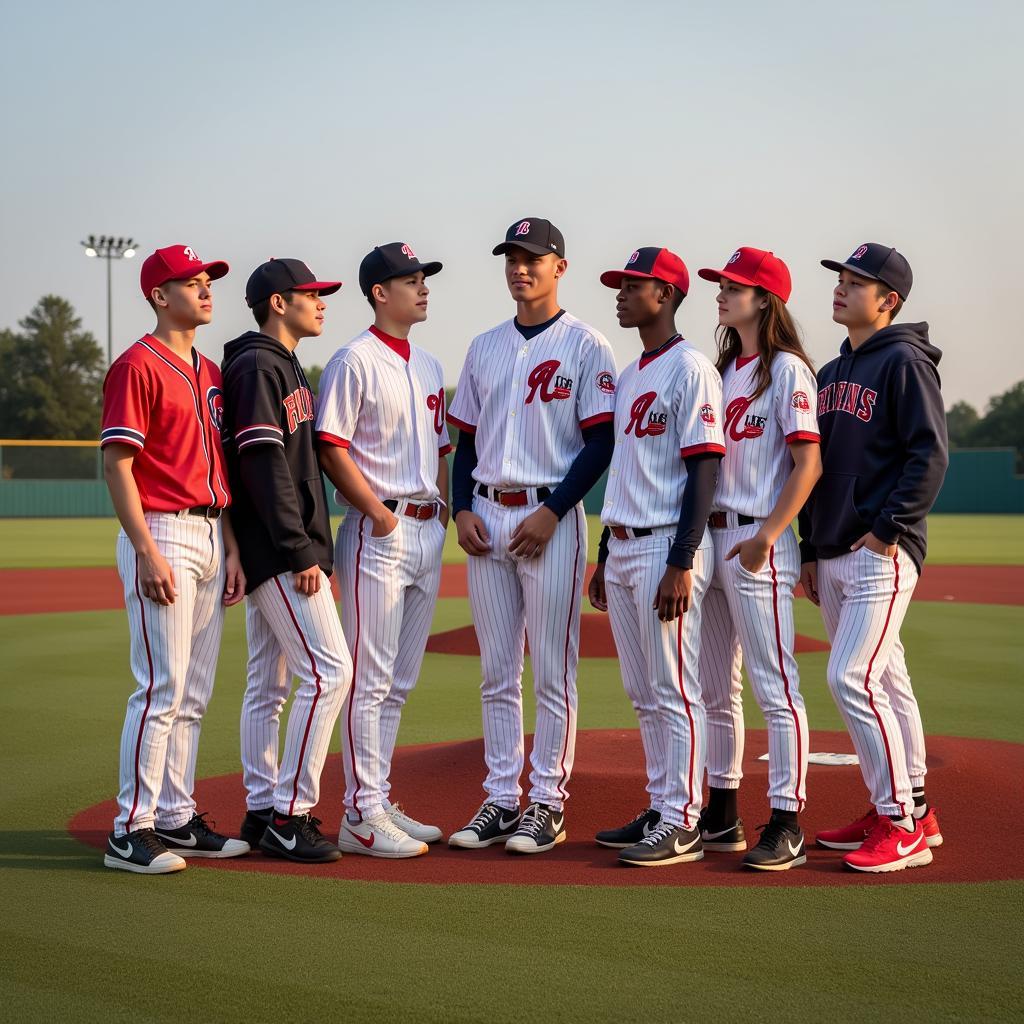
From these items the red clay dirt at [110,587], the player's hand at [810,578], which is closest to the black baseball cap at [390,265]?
the player's hand at [810,578]

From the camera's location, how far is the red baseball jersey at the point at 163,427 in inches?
173

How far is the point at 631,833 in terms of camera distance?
4746mm

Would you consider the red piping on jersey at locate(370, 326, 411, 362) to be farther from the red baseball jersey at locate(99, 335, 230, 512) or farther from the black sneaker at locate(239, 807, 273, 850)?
the black sneaker at locate(239, 807, 273, 850)

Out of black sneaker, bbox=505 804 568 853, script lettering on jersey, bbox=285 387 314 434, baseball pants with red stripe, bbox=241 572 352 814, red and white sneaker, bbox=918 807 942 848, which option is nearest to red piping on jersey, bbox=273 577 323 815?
baseball pants with red stripe, bbox=241 572 352 814

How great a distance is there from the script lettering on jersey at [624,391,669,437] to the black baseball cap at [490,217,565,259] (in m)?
0.73

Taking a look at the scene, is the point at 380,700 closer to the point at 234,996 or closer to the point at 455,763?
the point at 455,763

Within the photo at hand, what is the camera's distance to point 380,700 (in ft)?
15.9

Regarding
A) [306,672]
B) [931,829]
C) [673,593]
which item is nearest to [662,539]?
[673,593]

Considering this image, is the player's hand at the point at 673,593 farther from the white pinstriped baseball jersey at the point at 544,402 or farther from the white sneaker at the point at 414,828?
the white sneaker at the point at 414,828

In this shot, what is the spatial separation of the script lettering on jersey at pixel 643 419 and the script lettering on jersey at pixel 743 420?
273 millimetres

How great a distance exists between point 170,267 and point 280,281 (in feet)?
1.35

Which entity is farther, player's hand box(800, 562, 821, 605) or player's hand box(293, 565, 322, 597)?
player's hand box(800, 562, 821, 605)

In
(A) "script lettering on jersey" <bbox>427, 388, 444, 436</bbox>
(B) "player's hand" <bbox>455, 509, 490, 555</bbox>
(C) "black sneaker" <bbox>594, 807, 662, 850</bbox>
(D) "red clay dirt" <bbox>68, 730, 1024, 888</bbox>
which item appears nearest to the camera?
(D) "red clay dirt" <bbox>68, 730, 1024, 888</bbox>

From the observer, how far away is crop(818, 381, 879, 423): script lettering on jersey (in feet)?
15.1
